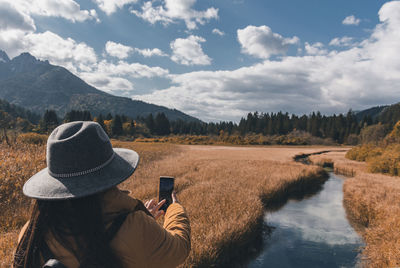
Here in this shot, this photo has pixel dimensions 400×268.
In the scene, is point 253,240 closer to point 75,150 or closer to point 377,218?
point 377,218

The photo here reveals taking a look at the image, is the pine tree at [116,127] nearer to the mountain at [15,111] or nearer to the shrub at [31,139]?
the mountain at [15,111]

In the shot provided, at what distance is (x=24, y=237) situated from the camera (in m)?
1.45

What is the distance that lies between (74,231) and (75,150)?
49cm

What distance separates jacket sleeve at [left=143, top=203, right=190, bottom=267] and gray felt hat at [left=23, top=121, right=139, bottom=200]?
41 centimetres

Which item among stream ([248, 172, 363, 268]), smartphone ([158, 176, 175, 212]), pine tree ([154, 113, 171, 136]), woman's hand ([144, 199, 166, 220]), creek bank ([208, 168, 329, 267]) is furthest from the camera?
pine tree ([154, 113, 171, 136])

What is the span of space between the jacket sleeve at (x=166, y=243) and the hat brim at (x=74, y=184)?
36 cm

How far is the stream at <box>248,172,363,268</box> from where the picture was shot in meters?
6.72

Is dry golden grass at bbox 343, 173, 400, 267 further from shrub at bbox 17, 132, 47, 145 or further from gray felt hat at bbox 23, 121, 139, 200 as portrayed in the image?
shrub at bbox 17, 132, 47, 145

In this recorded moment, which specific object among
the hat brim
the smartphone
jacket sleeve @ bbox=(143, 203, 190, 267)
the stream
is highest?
the hat brim

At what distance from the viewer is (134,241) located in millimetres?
1406

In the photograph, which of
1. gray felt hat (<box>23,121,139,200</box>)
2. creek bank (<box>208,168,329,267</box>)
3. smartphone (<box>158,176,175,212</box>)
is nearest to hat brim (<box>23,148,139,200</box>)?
gray felt hat (<box>23,121,139,200</box>)

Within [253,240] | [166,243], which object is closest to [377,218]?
[253,240]

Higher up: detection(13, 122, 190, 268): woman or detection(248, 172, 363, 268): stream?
detection(13, 122, 190, 268): woman

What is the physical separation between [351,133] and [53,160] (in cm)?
10085
